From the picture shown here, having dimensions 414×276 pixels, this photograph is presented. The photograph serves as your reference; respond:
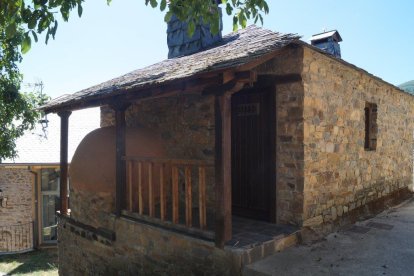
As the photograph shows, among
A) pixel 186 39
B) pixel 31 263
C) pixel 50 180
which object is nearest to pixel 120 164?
pixel 186 39

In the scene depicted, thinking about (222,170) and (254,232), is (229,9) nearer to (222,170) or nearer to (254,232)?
(222,170)

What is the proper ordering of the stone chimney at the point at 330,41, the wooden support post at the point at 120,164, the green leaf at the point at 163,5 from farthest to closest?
the stone chimney at the point at 330,41, the wooden support post at the point at 120,164, the green leaf at the point at 163,5

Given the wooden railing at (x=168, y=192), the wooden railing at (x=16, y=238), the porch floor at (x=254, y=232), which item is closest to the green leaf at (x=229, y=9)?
the wooden railing at (x=168, y=192)

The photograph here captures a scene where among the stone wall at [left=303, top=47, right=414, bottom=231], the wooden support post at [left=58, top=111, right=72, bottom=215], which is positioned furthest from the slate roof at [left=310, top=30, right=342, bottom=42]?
the wooden support post at [left=58, top=111, right=72, bottom=215]

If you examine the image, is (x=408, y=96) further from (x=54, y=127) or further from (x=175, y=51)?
(x=54, y=127)

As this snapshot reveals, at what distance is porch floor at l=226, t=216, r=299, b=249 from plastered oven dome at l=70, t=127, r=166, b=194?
240cm

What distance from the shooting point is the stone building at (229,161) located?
4090mm

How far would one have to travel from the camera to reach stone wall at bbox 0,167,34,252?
12984 mm

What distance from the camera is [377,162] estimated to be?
23.7 feet

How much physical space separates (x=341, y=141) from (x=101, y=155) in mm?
4378

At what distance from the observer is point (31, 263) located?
11508 mm

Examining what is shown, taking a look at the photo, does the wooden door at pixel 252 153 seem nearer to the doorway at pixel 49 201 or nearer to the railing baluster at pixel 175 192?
the railing baluster at pixel 175 192

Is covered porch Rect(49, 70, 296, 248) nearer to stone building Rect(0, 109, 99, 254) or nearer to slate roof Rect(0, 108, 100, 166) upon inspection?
slate roof Rect(0, 108, 100, 166)

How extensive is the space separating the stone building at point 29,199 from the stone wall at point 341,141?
418 inches
